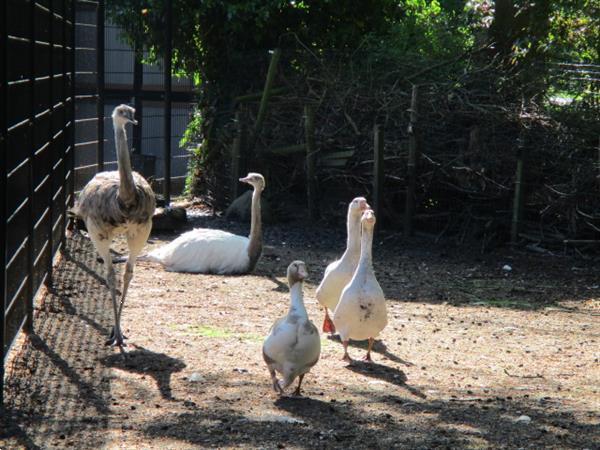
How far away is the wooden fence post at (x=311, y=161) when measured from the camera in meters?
12.3

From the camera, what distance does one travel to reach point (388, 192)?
11938 mm

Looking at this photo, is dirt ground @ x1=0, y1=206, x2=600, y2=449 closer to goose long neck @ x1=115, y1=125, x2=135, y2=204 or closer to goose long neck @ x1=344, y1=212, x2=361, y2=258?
goose long neck @ x1=344, y1=212, x2=361, y2=258

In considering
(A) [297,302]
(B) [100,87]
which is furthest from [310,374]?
(B) [100,87]

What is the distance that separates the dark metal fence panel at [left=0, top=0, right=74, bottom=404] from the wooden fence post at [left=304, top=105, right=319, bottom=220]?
13.0 ft

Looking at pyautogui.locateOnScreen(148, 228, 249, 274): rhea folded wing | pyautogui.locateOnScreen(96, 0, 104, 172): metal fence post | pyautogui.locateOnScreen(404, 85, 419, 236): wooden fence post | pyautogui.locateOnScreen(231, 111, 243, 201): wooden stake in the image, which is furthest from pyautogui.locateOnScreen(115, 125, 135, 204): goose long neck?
pyautogui.locateOnScreen(231, 111, 243, 201): wooden stake

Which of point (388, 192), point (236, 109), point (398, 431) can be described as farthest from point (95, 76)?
point (398, 431)

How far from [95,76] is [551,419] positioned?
29.0 feet

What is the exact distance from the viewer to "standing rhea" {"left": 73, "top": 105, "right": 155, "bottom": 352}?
6742mm

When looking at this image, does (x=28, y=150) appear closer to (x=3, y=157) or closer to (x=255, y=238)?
(x=3, y=157)

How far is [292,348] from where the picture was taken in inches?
210

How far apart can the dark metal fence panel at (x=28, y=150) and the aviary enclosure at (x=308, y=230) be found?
0.03 m

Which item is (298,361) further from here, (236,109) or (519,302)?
(236,109)

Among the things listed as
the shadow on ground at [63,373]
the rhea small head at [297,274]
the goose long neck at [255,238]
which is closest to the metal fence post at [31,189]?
the shadow on ground at [63,373]

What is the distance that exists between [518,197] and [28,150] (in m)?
6.11
